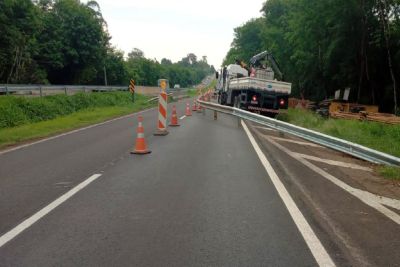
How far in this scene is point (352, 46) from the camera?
31547 mm

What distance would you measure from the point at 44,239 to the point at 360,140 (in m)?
11.1

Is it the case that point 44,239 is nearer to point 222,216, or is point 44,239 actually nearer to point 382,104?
point 222,216

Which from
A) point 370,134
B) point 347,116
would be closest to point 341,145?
point 370,134

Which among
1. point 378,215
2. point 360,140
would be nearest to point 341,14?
point 360,140

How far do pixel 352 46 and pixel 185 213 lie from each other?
28.3 m

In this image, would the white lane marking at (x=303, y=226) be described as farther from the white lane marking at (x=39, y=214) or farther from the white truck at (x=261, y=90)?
the white truck at (x=261, y=90)

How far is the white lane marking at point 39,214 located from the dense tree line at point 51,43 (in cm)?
3452

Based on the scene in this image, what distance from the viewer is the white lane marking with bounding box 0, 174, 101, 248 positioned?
524cm

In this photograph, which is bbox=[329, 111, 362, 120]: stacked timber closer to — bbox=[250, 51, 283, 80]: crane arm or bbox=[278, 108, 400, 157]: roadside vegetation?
bbox=[278, 108, 400, 157]: roadside vegetation

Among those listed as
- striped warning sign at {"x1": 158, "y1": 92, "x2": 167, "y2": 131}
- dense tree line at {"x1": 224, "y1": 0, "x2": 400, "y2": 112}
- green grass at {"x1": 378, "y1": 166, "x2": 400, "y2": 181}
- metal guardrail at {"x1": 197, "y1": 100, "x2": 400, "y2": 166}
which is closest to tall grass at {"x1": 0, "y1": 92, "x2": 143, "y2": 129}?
striped warning sign at {"x1": 158, "y1": 92, "x2": 167, "y2": 131}

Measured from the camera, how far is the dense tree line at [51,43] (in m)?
40.5

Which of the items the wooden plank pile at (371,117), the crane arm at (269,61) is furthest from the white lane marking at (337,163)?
the crane arm at (269,61)

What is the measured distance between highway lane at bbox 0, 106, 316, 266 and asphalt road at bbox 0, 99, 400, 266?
0.04ft

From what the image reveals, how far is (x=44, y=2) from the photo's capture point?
58.0 m
